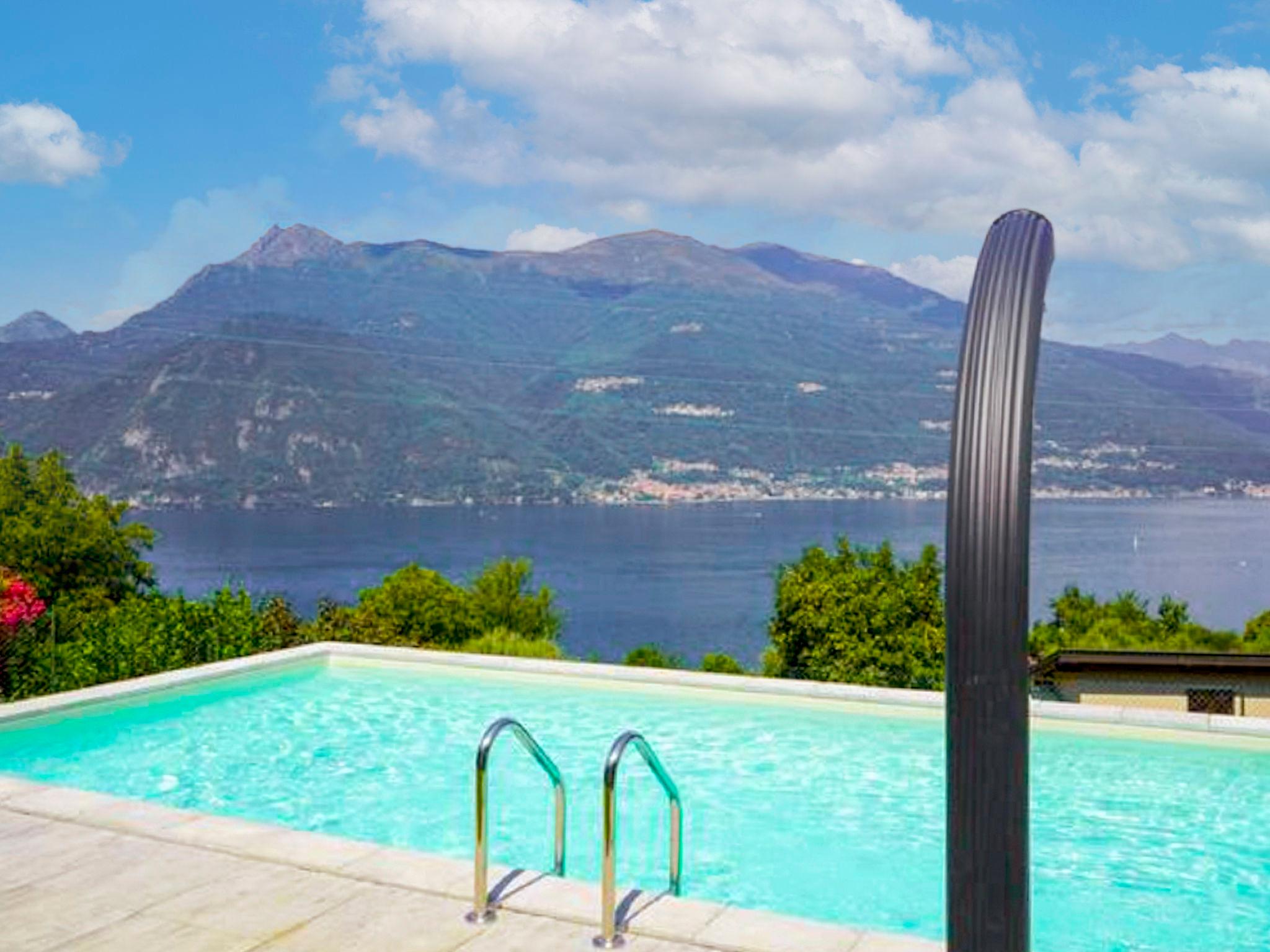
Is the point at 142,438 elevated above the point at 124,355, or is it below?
below

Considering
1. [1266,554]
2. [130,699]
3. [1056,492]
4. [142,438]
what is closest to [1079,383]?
[1056,492]

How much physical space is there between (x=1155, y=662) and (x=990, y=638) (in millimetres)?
13180

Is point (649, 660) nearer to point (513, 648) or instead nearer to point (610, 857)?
point (513, 648)

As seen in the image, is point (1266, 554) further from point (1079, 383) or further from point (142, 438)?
point (142, 438)

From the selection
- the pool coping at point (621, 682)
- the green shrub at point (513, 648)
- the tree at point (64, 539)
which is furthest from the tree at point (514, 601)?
the pool coping at point (621, 682)

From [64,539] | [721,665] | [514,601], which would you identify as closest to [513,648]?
[721,665]

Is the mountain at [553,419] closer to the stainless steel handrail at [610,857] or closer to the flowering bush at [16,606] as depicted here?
the flowering bush at [16,606]

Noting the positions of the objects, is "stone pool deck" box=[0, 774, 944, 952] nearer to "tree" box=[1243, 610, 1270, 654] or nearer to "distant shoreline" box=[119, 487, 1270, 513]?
"tree" box=[1243, 610, 1270, 654]

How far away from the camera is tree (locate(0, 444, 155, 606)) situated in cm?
1941

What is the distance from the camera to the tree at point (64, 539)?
19.4 m

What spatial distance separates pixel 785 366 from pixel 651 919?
→ 138034 mm

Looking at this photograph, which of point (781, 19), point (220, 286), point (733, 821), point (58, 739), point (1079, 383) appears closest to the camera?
point (733, 821)

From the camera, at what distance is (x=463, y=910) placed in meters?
4.67

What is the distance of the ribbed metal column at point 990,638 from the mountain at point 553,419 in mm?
93628
